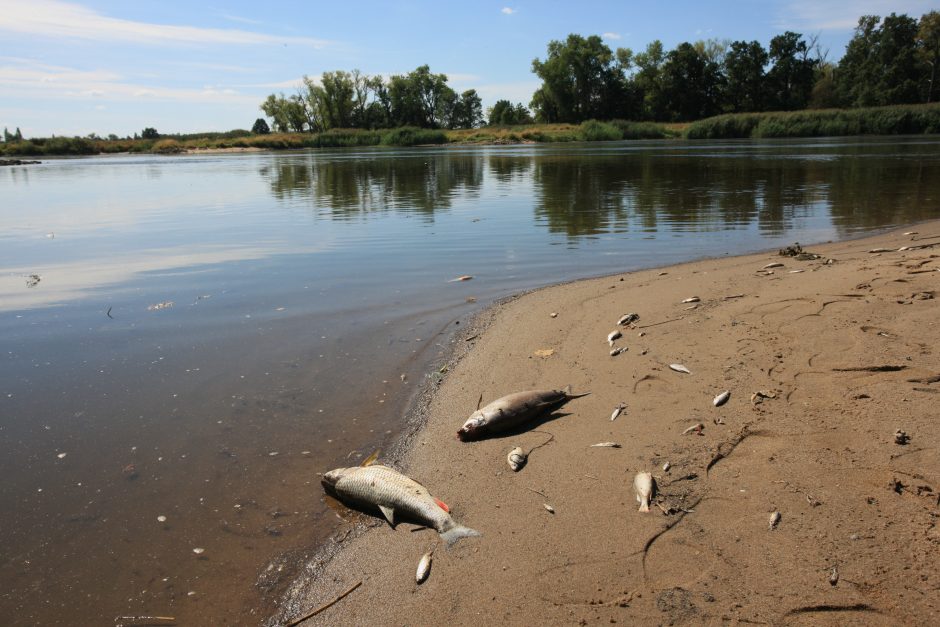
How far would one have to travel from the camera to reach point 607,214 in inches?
664

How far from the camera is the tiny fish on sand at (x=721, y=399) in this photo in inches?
185

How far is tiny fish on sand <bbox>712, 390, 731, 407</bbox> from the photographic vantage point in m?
4.70

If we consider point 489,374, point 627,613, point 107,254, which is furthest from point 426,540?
point 107,254

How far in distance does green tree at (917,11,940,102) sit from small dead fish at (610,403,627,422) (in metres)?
109

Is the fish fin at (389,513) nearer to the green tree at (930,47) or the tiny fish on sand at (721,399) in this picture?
the tiny fish on sand at (721,399)

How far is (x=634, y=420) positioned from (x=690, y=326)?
6.87 feet

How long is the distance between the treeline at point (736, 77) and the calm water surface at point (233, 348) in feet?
296

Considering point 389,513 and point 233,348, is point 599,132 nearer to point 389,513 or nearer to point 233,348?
point 233,348

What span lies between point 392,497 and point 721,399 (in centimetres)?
264

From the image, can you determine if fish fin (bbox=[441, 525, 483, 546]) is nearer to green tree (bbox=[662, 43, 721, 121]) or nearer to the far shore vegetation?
the far shore vegetation

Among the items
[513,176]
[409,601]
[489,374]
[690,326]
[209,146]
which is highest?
[209,146]

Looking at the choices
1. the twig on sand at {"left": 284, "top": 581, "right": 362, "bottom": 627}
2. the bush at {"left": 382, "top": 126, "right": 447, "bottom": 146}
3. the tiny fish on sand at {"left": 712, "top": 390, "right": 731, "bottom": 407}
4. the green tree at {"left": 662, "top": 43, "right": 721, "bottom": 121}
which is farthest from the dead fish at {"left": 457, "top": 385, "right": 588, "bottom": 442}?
the green tree at {"left": 662, "top": 43, "right": 721, "bottom": 121}

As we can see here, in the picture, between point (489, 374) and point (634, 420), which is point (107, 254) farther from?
point (634, 420)

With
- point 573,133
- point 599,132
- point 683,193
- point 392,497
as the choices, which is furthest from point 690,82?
point 392,497
